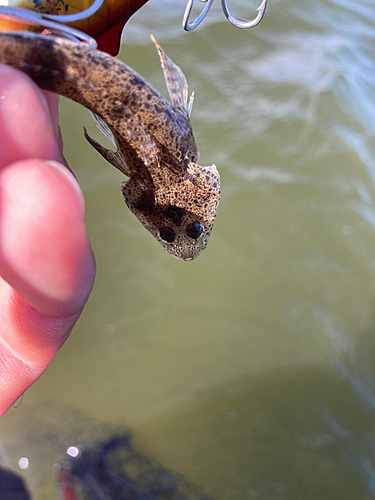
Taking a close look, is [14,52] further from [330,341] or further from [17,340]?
[330,341]

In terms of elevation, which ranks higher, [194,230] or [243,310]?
[194,230]

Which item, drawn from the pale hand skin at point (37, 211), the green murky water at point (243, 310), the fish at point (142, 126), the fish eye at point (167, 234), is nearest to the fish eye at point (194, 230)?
the fish at point (142, 126)

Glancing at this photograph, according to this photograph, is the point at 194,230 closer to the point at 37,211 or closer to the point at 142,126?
the point at 142,126

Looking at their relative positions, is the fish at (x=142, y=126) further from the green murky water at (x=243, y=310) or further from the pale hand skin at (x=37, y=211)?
the green murky water at (x=243, y=310)

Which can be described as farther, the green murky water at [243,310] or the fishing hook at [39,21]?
the green murky water at [243,310]

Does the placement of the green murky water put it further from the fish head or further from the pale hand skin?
the pale hand skin

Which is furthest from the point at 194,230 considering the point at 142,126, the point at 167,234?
the point at 142,126
